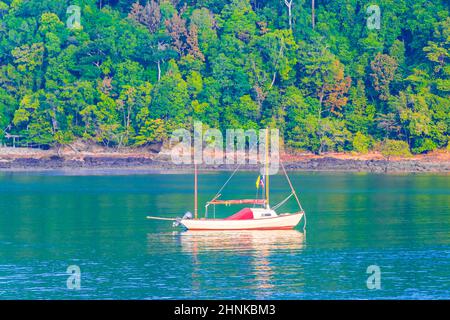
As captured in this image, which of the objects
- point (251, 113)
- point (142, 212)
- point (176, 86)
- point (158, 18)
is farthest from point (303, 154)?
point (142, 212)

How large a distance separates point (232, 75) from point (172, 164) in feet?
38.3

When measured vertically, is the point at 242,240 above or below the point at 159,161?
below

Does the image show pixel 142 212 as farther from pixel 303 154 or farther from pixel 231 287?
pixel 303 154

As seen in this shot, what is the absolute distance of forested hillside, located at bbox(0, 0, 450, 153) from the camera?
4001 inches

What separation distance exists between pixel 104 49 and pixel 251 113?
17.4m

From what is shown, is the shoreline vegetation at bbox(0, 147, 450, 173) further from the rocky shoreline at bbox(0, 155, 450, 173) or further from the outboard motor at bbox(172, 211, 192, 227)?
the outboard motor at bbox(172, 211, 192, 227)

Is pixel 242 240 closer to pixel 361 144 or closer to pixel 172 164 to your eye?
pixel 172 164

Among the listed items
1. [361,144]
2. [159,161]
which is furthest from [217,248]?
[361,144]

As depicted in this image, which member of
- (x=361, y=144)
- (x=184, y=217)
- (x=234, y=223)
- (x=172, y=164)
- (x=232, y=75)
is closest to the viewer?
(x=234, y=223)

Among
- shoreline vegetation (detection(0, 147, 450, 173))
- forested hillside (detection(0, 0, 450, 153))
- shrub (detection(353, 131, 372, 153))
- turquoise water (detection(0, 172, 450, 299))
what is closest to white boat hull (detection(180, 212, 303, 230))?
turquoise water (detection(0, 172, 450, 299))

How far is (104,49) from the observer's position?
343 ft

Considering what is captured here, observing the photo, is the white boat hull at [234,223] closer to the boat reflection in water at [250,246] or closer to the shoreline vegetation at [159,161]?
the boat reflection in water at [250,246]

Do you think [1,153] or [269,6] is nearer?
[1,153]

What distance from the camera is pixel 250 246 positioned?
4866cm
